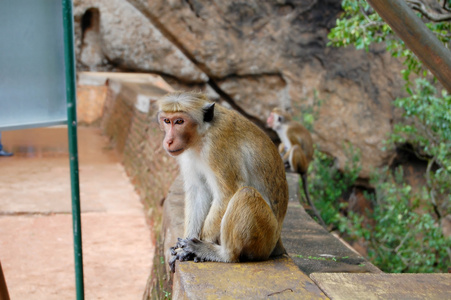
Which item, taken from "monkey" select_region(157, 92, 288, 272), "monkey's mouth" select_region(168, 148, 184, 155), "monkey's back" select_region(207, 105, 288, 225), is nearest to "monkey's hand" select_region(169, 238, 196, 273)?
"monkey" select_region(157, 92, 288, 272)

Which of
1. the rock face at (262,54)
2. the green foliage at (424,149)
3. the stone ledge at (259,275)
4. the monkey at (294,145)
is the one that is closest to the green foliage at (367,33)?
the green foliage at (424,149)

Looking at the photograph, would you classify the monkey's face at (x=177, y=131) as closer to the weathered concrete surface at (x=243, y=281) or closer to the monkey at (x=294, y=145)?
the weathered concrete surface at (x=243, y=281)

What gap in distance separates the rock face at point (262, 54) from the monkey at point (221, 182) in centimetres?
925

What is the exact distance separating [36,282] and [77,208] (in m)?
2.88

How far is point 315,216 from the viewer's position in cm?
675

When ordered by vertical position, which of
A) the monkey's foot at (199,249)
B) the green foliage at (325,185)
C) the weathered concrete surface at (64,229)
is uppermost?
the monkey's foot at (199,249)

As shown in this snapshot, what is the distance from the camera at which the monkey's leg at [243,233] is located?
2836mm

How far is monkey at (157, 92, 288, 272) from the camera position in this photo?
2.88 meters

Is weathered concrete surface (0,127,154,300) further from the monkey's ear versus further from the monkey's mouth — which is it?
the monkey's ear

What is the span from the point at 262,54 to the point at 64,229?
811cm

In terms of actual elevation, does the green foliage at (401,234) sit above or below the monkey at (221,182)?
below

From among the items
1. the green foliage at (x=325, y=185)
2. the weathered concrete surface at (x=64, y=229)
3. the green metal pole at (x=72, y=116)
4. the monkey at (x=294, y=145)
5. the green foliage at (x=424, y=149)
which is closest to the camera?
the green metal pole at (x=72, y=116)

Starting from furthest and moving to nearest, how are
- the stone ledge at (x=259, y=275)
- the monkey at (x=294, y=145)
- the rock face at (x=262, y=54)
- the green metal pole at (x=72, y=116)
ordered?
1. the rock face at (x=262, y=54)
2. the monkey at (x=294, y=145)
3. the stone ledge at (x=259, y=275)
4. the green metal pole at (x=72, y=116)

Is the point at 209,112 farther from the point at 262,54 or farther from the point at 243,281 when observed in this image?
the point at 262,54
